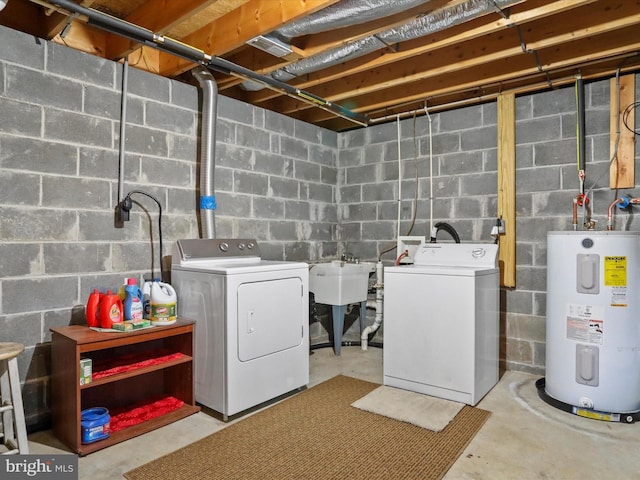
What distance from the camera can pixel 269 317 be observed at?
2.59 m

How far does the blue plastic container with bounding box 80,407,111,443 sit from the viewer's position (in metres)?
2.06

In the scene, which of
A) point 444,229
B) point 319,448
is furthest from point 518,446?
point 444,229

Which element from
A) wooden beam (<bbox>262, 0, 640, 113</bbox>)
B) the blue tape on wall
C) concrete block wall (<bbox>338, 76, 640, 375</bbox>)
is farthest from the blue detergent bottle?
concrete block wall (<bbox>338, 76, 640, 375</bbox>)

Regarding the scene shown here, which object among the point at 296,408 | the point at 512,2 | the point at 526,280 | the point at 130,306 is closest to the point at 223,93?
the point at 130,306

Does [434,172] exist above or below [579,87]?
below

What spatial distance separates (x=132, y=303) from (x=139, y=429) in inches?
27.3

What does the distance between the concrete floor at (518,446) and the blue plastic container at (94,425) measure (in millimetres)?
86

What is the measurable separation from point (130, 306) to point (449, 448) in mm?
1897

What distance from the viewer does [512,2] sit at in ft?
6.64

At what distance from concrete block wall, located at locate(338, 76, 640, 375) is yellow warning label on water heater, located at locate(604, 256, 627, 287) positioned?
2.08 feet

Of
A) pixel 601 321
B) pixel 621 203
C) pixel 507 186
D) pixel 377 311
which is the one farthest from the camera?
pixel 377 311

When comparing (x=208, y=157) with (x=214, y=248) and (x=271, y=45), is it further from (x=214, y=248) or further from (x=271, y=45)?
(x=271, y=45)

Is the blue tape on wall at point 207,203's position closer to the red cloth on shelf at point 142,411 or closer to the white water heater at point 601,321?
the red cloth on shelf at point 142,411

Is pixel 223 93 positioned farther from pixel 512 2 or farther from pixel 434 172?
pixel 512 2
